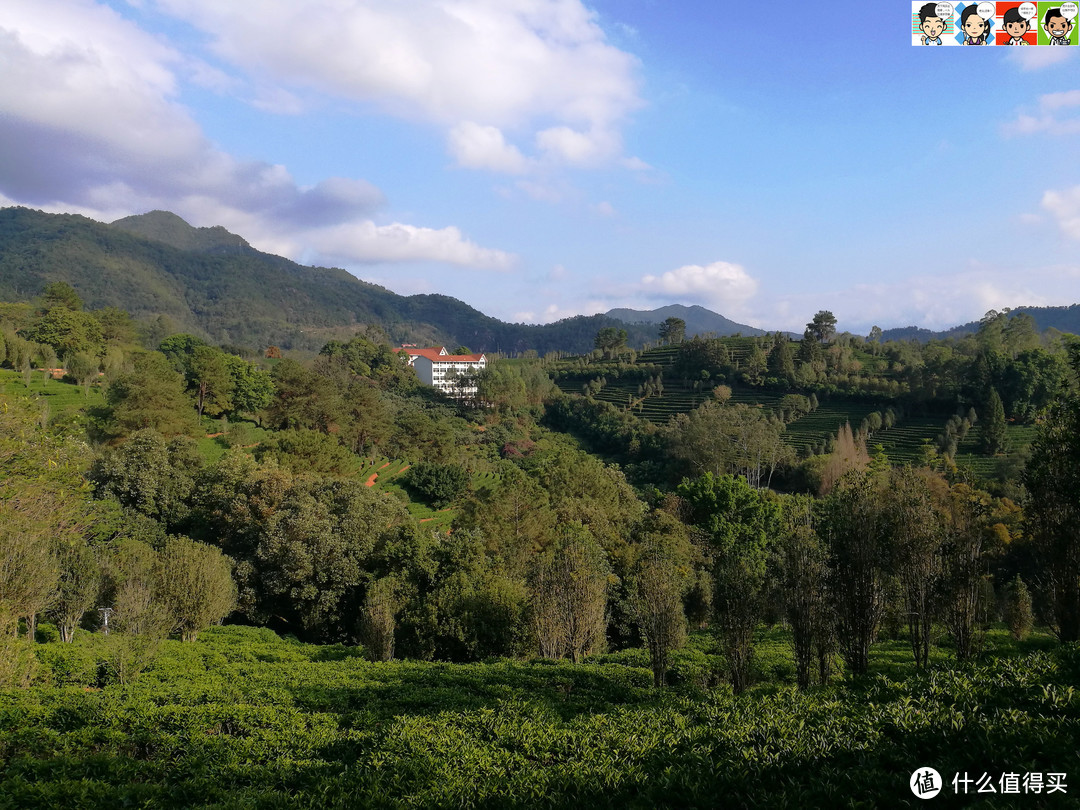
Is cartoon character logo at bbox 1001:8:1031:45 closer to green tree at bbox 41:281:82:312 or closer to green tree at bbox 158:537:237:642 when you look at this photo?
green tree at bbox 158:537:237:642

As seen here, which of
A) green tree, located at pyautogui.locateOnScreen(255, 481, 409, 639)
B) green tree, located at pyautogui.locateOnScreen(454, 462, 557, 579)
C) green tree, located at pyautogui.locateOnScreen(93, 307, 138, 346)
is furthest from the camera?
green tree, located at pyautogui.locateOnScreen(93, 307, 138, 346)

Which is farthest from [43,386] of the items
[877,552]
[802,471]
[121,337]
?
[802,471]

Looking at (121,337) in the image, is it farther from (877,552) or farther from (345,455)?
(877,552)

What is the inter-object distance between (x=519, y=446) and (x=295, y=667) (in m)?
48.3

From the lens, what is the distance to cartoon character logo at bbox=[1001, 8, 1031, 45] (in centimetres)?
1237

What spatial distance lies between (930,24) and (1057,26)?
2.64 metres

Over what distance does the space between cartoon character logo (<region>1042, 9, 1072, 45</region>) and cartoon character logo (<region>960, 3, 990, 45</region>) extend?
117 centimetres

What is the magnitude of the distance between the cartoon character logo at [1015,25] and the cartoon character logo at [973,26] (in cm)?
35

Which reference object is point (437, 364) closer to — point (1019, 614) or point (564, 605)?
point (564, 605)

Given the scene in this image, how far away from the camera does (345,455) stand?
35688 millimetres

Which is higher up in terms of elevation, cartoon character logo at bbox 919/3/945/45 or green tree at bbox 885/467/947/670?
cartoon character logo at bbox 919/3/945/45

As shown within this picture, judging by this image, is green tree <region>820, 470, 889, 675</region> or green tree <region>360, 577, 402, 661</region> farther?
green tree <region>360, 577, 402, 661</region>

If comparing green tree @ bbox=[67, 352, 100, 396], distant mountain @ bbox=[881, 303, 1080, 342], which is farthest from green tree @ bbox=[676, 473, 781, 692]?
distant mountain @ bbox=[881, 303, 1080, 342]

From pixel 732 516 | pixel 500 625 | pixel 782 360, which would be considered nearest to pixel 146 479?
pixel 500 625
